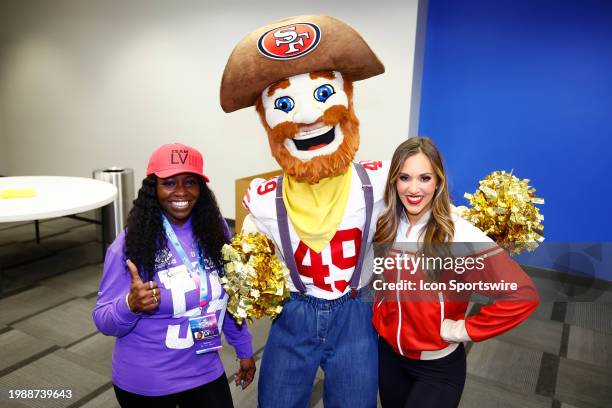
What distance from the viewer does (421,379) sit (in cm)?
148

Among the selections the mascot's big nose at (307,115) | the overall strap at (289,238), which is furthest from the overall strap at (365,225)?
the mascot's big nose at (307,115)

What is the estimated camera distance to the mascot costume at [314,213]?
157 centimetres

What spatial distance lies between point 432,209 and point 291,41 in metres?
0.74

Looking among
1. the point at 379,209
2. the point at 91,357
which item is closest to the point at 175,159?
the point at 379,209

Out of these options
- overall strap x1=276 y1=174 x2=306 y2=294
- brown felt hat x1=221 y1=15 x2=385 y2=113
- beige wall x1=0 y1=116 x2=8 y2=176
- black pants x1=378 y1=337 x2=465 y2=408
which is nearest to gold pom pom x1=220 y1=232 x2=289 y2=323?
overall strap x1=276 y1=174 x2=306 y2=294

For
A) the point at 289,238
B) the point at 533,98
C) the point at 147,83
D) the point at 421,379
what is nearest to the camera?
the point at 421,379

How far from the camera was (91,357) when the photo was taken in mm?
2879

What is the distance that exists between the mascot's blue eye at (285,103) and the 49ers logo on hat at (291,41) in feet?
0.47

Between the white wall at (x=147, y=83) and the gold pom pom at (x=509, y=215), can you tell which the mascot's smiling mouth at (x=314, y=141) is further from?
the white wall at (x=147, y=83)

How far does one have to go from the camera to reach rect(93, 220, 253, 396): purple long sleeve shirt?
149cm

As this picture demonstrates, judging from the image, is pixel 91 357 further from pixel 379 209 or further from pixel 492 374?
pixel 492 374

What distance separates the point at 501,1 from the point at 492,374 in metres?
3.01

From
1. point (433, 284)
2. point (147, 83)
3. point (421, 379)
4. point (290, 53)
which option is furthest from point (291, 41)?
point (147, 83)

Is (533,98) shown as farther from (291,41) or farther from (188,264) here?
(188,264)
